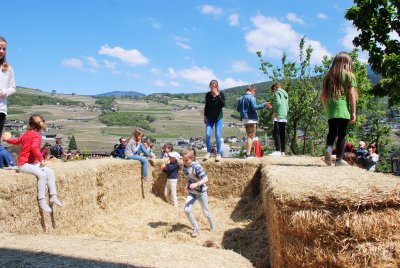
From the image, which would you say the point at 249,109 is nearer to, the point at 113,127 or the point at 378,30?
the point at 378,30

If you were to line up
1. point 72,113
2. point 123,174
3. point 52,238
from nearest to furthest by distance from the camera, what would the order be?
1. point 52,238
2. point 123,174
3. point 72,113

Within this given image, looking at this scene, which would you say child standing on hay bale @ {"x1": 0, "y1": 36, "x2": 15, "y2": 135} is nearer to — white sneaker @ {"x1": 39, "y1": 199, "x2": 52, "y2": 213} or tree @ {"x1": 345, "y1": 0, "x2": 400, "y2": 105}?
white sneaker @ {"x1": 39, "y1": 199, "x2": 52, "y2": 213}

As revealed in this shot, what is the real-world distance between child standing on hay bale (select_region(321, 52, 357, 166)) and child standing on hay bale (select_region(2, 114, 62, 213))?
18.5 ft

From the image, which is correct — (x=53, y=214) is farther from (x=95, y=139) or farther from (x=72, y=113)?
(x=72, y=113)

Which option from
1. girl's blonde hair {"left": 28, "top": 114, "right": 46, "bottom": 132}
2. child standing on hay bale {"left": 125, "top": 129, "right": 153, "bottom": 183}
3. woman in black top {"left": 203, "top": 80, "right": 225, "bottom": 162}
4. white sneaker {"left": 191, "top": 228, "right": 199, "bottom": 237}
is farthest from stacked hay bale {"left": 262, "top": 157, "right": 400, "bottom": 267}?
child standing on hay bale {"left": 125, "top": 129, "right": 153, "bottom": 183}

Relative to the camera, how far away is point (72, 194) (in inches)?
356

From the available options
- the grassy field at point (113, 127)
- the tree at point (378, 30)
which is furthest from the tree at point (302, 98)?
the grassy field at point (113, 127)

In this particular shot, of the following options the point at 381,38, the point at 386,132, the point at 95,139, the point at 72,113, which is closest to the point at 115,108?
the point at 72,113

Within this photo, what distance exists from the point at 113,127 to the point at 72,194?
10039cm

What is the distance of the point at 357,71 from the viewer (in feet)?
124

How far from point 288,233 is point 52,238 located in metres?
3.79

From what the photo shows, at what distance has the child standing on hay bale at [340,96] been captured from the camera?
7.57 m

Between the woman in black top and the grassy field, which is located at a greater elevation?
the woman in black top

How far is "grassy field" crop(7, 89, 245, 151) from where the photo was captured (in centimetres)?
8794
